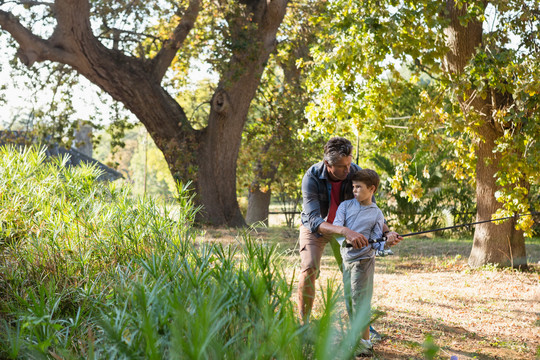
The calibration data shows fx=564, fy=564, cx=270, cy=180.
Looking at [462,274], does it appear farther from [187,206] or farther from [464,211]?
[464,211]

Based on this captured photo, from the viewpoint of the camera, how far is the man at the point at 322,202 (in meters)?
4.44

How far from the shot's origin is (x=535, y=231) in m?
20.0

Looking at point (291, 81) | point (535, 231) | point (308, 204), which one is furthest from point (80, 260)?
point (535, 231)

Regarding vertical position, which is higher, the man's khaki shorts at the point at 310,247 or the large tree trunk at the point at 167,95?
the large tree trunk at the point at 167,95

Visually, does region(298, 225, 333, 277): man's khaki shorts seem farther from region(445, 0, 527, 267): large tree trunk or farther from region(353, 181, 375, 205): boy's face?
region(445, 0, 527, 267): large tree trunk

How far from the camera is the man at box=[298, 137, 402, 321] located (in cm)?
444

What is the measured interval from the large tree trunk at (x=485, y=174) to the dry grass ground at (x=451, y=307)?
35 centimetres

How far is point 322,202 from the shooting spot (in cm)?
480

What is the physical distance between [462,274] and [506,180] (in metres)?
1.91

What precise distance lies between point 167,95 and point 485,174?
300 inches

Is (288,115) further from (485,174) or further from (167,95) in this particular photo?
(485,174)

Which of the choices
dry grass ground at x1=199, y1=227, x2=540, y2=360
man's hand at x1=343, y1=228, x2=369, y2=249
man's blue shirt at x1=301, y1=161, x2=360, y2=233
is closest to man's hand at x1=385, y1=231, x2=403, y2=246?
man's hand at x1=343, y1=228, x2=369, y2=249

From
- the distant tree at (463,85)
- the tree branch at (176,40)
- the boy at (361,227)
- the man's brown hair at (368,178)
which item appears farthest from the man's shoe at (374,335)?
the tree branch at (176,40)

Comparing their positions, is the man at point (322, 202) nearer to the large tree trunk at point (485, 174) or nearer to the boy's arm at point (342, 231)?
the boy's arm at point (342, 231)
